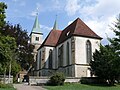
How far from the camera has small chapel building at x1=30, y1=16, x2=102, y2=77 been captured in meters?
51.2

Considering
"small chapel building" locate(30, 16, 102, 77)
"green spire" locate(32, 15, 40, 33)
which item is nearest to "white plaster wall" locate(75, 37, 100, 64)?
"small chapel building" locate(30, 16, 102, 77)

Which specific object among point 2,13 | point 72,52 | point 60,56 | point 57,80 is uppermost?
point 2,13

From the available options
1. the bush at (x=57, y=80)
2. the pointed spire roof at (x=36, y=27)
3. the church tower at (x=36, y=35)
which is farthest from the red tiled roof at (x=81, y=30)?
the pointed spire roof at (x=36, y=27)

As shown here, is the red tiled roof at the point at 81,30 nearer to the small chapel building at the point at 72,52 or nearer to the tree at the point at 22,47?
the small chapel building at the point at 72,52

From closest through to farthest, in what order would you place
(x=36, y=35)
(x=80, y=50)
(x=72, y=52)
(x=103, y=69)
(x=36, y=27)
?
(x=103, y=69) → (x=72, y=52) → (x=80, y=50) → (x=36, y=35) → (x=36, y=27)

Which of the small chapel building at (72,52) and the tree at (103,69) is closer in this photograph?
the tree at (103,69)

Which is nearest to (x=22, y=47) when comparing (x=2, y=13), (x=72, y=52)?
(x=72, y=52)

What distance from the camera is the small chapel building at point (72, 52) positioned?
168ft

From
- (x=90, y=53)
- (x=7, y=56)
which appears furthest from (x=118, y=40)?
(x=90, y=53)

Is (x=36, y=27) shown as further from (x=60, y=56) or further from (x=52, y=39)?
(x=60, y=56)

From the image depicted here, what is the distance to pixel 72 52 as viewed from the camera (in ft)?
170

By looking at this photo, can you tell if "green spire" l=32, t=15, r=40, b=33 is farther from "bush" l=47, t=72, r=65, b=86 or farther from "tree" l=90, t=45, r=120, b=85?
"bush" l=47, t=72, r=65, b=86

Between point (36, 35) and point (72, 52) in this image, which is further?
point (36, 35)

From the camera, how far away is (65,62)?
56562mm
